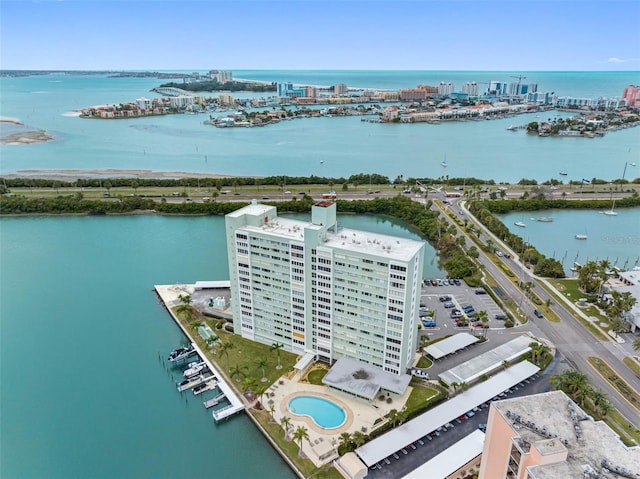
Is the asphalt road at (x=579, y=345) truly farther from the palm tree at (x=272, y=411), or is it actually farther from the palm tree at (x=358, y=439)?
the palm tree at (x=272, y=411)

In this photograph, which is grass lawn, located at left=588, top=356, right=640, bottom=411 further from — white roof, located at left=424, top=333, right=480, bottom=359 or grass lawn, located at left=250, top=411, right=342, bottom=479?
grass lawn, located at left=250, top=411, right=342, bottom=479

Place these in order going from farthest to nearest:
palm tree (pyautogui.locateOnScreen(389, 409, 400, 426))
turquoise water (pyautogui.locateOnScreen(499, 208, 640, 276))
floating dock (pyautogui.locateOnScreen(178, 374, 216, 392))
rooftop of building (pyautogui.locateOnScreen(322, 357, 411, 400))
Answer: turquoise water (pyautogui.locateOnScreen(499, 208, 640, 276)) → floating dock (pyautogui.locateOnScreen(178, 374, 216, 392)) → rooftop of building (pyautogui.locateOnScreen(322, 357, 411, 400)) → palm tree (pyautogui.locateOnScreen(389, 409, 400, 426))

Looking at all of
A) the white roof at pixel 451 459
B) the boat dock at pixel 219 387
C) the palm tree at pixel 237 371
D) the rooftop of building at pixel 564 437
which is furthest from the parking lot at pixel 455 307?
the rooftop of building at pixel 564 437

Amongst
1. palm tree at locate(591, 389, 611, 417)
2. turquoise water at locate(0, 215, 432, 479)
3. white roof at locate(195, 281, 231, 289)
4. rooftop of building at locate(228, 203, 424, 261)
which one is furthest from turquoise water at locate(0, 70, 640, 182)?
palm tree at locate(591, 389, 611, 417)

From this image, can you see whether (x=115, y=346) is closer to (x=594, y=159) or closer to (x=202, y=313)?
(x=202, y=313)

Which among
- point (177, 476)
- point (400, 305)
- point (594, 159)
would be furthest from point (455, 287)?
point (594, 159)

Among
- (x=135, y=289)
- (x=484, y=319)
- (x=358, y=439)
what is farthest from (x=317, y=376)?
(x=135, y=289)

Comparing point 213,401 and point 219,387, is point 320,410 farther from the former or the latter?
point 219,387
